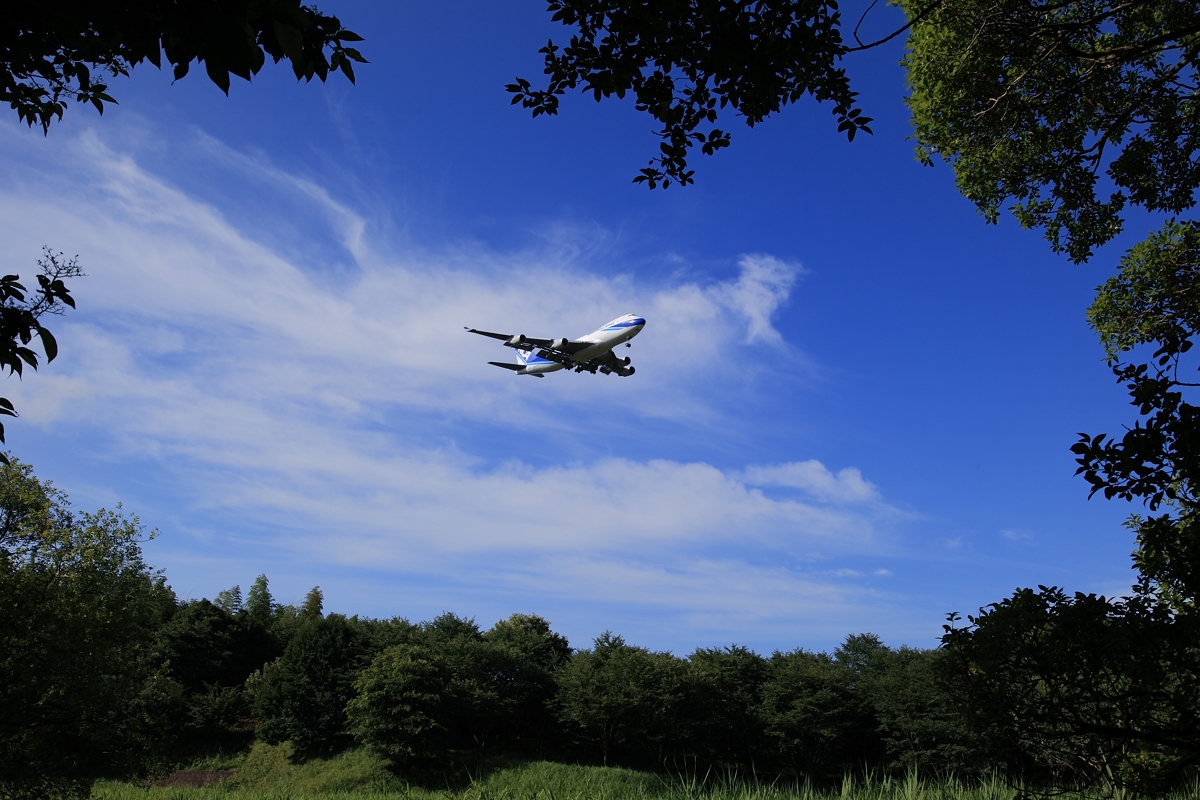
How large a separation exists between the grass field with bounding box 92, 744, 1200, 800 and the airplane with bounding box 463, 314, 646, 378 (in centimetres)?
1623

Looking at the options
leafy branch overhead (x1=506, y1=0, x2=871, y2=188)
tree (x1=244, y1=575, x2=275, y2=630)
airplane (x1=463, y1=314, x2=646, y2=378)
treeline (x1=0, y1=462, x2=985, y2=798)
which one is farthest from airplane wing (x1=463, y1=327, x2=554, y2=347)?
tree (x1=244, y1=575, x2=275, y2=630)

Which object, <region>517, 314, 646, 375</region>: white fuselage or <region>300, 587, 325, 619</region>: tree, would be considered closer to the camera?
<region>517, 314, 646, 375</region>: white fuselage

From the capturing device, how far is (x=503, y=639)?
5000 cm

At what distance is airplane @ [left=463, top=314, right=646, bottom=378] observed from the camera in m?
29.2

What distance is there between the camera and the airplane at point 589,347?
2920 centimetres

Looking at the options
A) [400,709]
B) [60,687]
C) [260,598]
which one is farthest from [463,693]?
[260,598]

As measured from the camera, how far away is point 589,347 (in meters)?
30.1

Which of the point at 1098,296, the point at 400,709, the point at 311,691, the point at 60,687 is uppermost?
the point at 1098,296

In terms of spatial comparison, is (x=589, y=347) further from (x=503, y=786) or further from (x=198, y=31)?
(x=198, y=31)

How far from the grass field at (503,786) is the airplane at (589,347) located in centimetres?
1623

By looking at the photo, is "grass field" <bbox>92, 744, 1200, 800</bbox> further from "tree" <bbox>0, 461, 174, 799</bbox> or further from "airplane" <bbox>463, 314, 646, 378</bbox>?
"airplane" <bbox>463, 314, 646, 378</bbox>

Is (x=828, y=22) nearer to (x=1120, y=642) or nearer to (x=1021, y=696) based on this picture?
(x=1120, y=642)

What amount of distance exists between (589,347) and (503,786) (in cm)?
1781

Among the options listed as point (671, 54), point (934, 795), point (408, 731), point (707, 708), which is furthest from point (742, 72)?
point (707, 708)
